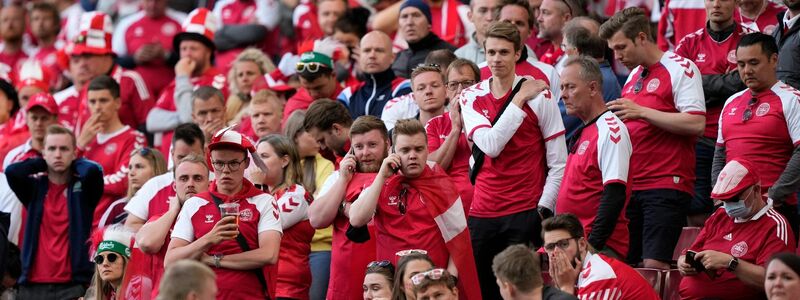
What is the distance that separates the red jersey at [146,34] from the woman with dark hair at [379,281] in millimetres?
7770

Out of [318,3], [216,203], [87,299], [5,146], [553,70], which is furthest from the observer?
A: [318,3]

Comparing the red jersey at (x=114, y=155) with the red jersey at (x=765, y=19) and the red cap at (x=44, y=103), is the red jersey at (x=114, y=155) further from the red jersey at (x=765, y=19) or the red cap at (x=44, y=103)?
the red jersey at (x=765, y=19)

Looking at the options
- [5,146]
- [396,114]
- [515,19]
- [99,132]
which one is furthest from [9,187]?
[515,19]

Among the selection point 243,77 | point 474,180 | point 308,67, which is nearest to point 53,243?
point 308,67

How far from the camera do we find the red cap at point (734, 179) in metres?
9.55

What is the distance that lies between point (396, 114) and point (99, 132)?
326 centimetres

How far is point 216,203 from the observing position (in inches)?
376

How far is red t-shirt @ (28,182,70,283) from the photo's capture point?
483 inches

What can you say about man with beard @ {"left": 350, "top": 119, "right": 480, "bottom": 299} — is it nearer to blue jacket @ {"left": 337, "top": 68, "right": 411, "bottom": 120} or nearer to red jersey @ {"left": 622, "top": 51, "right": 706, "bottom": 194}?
red jersey @ {"left": 622, "top": 51, "right": 706, "bottom": 194}

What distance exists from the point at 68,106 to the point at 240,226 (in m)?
6.92

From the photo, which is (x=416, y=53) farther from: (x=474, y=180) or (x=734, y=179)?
(x=734, y=179)

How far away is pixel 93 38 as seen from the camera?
16219mm

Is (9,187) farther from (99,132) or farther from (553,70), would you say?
(553,70)

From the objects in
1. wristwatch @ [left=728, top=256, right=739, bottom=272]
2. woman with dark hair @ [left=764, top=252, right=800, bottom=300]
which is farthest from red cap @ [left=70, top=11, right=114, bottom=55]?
woman with dark hair @ [left=764, top=252, right=800, bottom=300]
